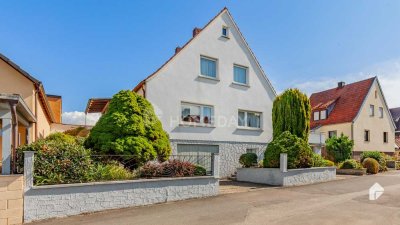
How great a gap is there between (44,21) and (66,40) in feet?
5.50

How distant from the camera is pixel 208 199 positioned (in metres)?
11.3

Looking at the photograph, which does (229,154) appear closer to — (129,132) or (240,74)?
(240,74)

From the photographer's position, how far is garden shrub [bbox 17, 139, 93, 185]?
28.6 ft

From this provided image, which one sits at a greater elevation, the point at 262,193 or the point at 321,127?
the point at 321,127

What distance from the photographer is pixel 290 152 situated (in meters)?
15.6

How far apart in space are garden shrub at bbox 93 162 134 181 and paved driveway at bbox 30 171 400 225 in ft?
3.77

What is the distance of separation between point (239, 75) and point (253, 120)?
3188mm

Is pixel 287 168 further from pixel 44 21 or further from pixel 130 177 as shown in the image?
pixel 44 21

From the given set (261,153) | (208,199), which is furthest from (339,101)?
(208,199)

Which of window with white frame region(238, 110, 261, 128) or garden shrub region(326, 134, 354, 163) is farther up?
window with white frame region(238, 110, 261, 128)

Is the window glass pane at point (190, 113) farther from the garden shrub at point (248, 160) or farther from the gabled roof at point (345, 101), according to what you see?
the gabled roof at point (345, 101)

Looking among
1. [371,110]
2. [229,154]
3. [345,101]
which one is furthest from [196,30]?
[371,110]

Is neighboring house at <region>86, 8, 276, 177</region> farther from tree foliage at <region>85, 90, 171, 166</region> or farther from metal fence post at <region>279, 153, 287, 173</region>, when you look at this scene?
metal fence post at <region>279, 153, 287, 173</region>

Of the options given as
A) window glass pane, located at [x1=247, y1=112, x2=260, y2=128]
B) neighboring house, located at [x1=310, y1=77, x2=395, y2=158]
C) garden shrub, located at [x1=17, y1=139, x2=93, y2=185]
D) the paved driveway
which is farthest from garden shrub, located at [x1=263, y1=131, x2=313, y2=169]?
neighboring house, located at [x1=310, y1=77, x2=395, y2=158]
